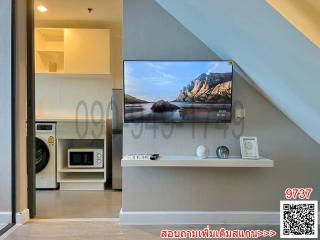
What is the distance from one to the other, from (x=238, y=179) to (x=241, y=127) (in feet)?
1.75

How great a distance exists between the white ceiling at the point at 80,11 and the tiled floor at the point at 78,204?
2552mm

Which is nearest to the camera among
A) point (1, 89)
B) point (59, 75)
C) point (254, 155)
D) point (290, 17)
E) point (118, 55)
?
point (290, 17)

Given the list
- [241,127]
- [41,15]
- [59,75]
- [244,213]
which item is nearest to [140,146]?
[241,127]

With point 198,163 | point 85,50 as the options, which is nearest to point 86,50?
point 85,50

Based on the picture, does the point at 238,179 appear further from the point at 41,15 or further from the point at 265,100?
the point at 41,15

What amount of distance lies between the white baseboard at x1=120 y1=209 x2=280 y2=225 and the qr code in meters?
0.13

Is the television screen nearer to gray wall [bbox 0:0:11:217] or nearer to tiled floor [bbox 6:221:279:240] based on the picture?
tiled floor [bbox 6:221:279:240]

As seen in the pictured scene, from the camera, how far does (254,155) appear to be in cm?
254

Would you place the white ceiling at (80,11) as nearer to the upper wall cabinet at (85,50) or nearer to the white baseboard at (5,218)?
the upper wall cabinet at (85,50)

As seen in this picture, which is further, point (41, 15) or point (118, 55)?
point (118, 55)

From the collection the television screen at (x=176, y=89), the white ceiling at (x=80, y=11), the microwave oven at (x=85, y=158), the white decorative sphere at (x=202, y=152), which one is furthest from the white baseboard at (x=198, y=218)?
the white ceiling at (x=80, y=11)

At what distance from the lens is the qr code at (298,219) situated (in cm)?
249

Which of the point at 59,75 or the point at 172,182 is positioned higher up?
the point at 59,75

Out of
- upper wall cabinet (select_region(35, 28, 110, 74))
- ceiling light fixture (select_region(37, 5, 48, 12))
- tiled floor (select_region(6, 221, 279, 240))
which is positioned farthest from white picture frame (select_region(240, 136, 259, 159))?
ceiling light fixture (select_region(37, 5, 48, 12))
